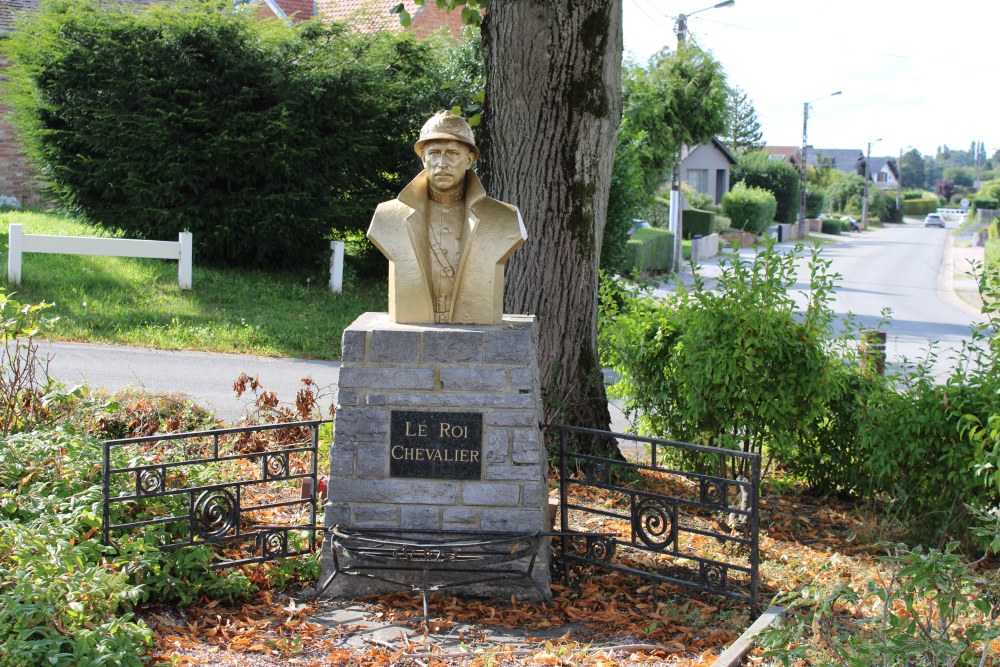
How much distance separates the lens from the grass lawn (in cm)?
1224

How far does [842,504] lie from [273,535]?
401cm

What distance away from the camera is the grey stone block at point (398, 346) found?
5.09m

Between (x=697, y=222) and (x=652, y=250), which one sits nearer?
(x=652, y=250)

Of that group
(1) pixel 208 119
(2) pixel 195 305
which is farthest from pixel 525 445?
(1) pixel 208 119

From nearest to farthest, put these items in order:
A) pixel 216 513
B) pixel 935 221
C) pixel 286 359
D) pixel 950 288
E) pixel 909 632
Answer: pixel 909 632, pixel 216 513, pixel 286 359, pixel 950 288, pixel 935 221

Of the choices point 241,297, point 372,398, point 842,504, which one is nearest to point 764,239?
point 842,504

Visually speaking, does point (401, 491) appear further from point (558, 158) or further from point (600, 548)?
point (558, 158)

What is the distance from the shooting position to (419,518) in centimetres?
518

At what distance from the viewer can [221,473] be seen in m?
6.39

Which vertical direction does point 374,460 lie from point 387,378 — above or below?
below

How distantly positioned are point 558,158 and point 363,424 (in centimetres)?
282

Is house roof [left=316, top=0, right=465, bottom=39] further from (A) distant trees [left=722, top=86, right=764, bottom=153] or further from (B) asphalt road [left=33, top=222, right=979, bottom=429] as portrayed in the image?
(A) distant trees [left=722, top=86, right=764, bottom=153]

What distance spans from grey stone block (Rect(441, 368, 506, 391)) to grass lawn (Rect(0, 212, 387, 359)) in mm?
7264

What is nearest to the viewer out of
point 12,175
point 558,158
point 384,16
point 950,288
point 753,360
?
point 753,360
